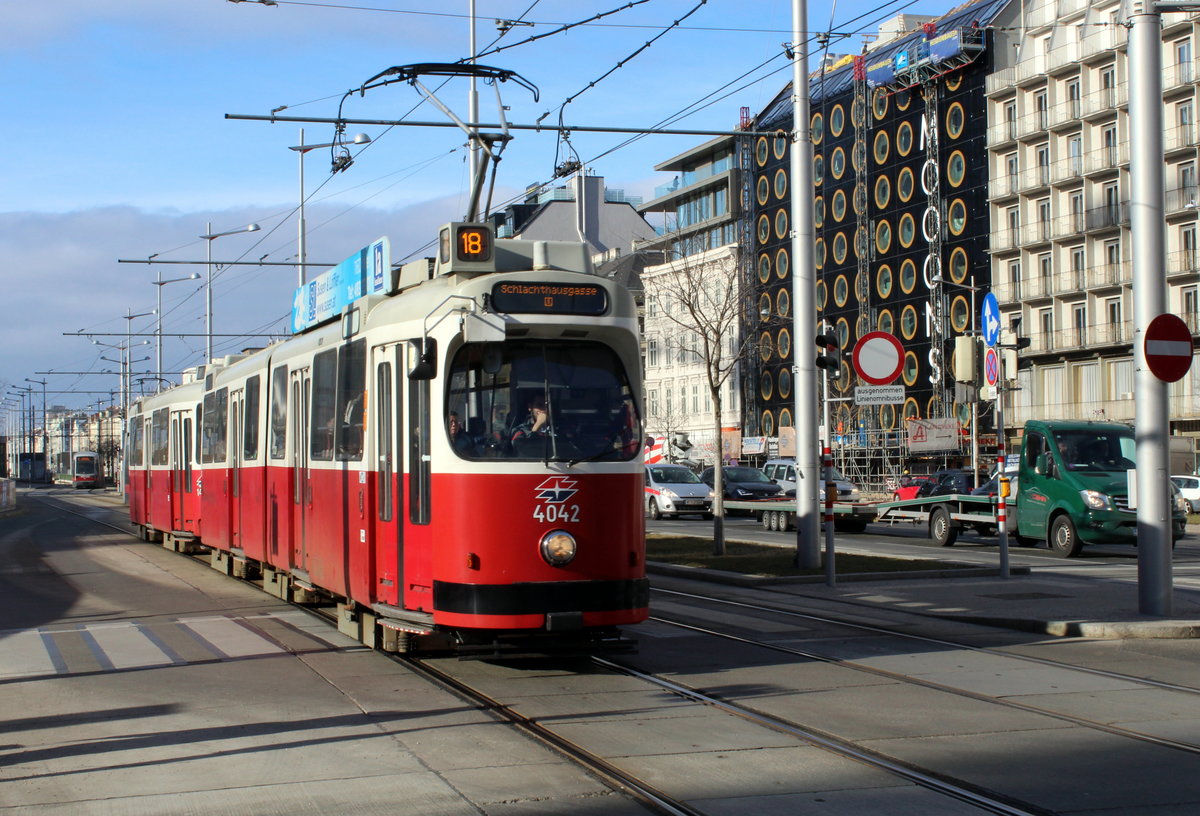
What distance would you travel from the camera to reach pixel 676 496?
41.3 meters

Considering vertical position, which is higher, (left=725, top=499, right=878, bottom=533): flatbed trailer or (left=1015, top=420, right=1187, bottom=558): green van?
(left=1015, top=420, right=1187, bottom=558): green van

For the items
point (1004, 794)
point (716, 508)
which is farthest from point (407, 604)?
point (716, 508)

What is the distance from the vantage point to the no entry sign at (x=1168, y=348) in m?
13.5

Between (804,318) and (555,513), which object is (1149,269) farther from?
(555,513)

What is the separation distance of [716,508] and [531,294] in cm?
1297

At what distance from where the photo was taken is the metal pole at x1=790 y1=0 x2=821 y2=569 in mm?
19656

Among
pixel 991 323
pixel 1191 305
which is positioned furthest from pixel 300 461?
pixel 1191 305

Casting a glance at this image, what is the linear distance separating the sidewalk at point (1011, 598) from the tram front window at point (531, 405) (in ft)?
18.8

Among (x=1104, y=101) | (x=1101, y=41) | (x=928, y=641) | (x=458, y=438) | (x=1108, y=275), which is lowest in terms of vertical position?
(x=928, y=641)

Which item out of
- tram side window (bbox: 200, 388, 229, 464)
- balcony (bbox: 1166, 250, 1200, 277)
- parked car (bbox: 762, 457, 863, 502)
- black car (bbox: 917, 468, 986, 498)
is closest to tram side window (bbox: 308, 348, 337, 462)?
tram side window (bbox: 200, 388, 229, 464)

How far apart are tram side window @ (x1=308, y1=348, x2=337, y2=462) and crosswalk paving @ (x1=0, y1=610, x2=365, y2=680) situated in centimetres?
183

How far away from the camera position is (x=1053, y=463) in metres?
25.0

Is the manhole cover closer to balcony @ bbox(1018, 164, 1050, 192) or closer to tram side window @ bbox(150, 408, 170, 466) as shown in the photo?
tram side window @ bbox(150, 408, 170, 466)

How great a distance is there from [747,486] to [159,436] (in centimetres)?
1961
